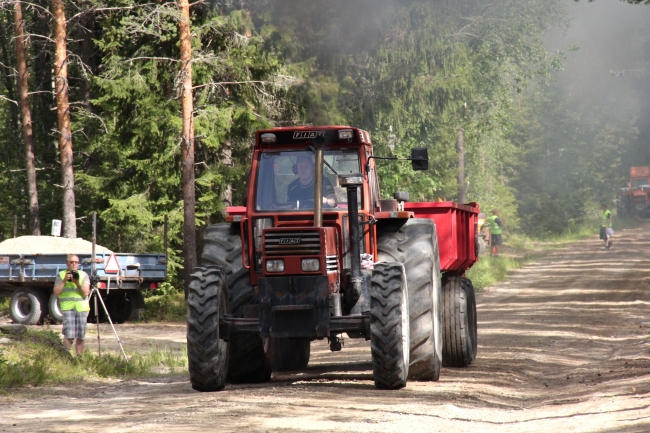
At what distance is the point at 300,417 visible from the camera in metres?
7.72

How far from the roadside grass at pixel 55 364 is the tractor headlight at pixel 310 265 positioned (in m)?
3.66

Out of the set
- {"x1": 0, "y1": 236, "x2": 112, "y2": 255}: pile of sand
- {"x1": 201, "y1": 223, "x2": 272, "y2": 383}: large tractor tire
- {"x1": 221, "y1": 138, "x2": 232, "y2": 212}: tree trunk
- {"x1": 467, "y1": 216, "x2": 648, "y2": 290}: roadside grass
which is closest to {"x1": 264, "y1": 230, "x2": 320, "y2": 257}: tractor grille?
{"x1": 201, "y1": 223, "x2": 272, "y2": 383}: large tractor tire

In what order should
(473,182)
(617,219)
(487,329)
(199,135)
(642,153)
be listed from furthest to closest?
(642,153) → (617,219) → (473,182) → (199,135) → (487,329)

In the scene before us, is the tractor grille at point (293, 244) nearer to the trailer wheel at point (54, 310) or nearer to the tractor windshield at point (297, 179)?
the tractor windshield at point (297, 179)

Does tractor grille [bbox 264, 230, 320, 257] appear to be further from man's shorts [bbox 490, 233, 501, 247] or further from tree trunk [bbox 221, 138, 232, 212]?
man's shorts [bbox 490, 233, 501, 247]

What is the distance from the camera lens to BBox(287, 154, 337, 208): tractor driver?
9.94 metres

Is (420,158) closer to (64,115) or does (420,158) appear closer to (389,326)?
(389,326)

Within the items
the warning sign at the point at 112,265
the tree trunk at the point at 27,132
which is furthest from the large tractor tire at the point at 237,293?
the tree trunk at the point at 27,132

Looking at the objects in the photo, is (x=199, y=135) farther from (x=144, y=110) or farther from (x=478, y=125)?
(x=478, y=125)

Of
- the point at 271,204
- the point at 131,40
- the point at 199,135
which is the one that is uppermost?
the point at 131,40

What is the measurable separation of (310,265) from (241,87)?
14.5 meters

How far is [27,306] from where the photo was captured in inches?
858

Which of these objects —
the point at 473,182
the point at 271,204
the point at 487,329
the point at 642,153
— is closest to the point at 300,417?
the point at 271,204

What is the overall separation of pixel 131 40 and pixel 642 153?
4938 centimetres
